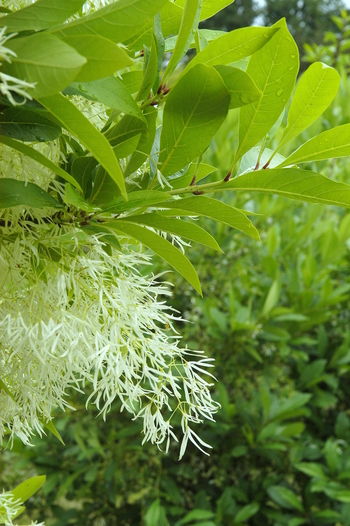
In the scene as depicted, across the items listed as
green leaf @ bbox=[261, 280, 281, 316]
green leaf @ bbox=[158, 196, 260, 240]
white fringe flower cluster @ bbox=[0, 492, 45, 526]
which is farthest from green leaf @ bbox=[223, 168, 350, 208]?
green leaf @ bbox=[261, 280, 281, 316]

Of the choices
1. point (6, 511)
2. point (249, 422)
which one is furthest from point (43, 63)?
point (249, 422)

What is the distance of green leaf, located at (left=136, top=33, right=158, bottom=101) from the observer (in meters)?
0.29

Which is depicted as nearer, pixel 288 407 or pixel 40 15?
pixel 40 15

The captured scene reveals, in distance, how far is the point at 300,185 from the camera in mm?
311

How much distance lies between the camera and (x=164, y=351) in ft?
1.18

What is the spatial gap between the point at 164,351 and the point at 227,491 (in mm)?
1045

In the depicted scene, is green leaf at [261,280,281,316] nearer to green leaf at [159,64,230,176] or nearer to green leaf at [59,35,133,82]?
green leaf at [159,64,230,176]

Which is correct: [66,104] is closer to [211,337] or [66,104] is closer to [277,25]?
[277,25]

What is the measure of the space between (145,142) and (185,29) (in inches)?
2.5

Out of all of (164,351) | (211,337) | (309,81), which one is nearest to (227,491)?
(211,337)

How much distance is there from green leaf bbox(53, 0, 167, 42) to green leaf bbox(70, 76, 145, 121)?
3 centimetres

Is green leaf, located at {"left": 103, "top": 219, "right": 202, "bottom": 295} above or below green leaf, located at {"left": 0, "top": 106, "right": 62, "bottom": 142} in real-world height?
below

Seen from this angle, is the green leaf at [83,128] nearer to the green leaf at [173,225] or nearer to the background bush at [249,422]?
the green leaf at [173,225]

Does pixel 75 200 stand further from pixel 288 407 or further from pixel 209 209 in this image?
pixel 288 407
